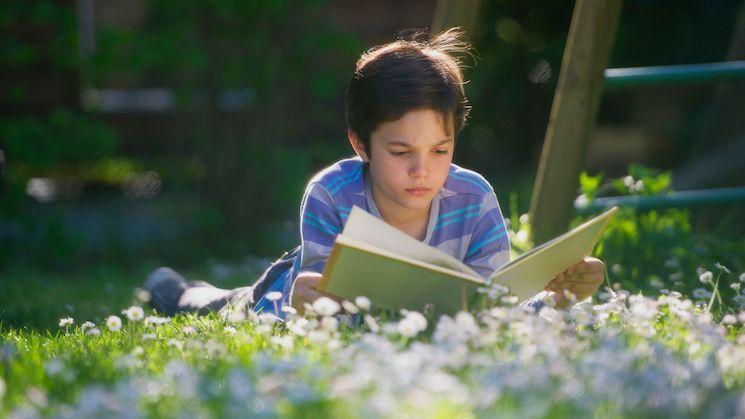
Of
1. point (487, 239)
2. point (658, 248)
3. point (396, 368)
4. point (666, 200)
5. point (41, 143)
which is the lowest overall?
point (41, 143)

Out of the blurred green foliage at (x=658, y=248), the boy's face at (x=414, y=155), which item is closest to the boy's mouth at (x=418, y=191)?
the boy's face at (x=414, y=155)

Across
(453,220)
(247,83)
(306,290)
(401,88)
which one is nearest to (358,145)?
(401,88)

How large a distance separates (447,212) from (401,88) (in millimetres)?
413

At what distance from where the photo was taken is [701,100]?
7973 mm

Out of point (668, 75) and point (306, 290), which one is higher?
point (668, 75)

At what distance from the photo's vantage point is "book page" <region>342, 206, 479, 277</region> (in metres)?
2.29

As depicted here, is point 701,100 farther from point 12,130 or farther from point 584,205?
point 12,130

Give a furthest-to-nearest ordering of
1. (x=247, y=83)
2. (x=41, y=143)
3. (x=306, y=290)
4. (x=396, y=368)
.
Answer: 1. (x=247, y=83)
2. (x=41, y=143)
3. (x=306, y=290)
4. (x=396, y=368)

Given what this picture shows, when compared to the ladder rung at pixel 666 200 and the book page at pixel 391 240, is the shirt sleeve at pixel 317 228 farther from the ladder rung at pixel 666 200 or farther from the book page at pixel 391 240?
the ladder rung at pixel 666 200

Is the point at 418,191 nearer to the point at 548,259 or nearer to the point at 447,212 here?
the point at 447,212

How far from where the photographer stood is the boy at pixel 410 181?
8.98ft

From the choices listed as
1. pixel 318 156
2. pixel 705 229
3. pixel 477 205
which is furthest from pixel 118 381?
pixel 318 156

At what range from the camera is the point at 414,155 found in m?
2.73

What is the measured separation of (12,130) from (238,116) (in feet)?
4.15
